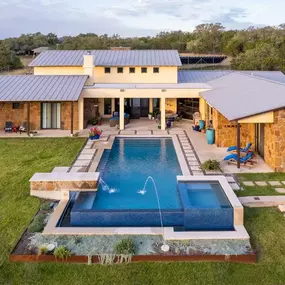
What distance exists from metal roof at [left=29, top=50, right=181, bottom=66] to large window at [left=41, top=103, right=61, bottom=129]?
235 inches

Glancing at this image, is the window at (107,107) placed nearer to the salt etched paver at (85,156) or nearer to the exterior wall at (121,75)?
the exterior wall at (121,75)

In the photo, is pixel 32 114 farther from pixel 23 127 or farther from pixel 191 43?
pixel 191 43

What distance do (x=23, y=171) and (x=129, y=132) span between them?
375 inches

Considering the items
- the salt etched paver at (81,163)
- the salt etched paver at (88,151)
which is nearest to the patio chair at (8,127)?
the salt etched paver at (88,151)

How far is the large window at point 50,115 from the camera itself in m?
23.7

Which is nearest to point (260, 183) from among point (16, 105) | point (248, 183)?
point (248, 183)

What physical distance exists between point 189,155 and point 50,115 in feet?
36.6

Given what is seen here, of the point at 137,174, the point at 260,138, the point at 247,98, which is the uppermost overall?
the point at 247,98

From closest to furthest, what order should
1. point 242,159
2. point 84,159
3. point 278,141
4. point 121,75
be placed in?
Answer: 1. point 278,141
2. point 242,159
3. point 84,159
4. point 121,75

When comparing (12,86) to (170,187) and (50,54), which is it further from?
(170,187)

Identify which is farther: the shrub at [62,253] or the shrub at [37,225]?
A: the shrub at [37,225]

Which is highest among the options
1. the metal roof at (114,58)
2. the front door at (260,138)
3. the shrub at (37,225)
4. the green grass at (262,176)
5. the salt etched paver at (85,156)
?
the metal roof at (114,58)

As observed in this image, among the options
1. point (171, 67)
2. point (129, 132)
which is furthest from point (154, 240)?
point (171, 67)

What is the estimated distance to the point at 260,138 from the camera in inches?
669
